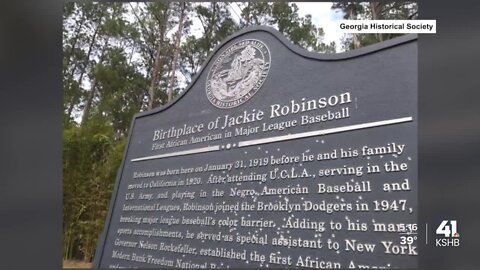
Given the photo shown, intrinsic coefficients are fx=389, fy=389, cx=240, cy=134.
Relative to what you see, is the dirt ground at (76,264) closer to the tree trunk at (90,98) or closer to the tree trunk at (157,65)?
the tree trunk at (90,98)

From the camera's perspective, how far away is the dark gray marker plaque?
2.81 m

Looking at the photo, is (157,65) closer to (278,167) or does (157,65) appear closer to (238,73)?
(238,73)

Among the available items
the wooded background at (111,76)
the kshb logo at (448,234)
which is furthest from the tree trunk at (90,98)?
the kshb logo at (448,234)

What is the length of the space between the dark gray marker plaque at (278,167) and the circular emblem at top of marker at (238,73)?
0.05 ft

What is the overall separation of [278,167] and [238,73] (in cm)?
120

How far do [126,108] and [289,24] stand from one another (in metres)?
3.70

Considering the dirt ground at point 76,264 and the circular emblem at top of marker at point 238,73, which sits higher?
the circular emblem at top of marker at point 238,73

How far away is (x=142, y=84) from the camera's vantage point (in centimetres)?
805

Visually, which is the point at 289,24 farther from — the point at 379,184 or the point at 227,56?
the point at 379,184

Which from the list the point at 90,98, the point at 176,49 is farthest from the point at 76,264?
the point at 176,49

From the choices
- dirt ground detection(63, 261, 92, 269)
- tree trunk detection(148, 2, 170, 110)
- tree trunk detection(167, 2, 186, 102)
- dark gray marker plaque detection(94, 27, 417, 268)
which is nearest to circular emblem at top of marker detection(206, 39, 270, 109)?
dark gray marker plaque detection(94, 27, 417, 268)

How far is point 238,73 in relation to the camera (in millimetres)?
4109

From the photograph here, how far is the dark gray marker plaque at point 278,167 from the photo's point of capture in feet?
9.21

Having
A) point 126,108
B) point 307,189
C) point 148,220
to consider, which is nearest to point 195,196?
point 148,220
